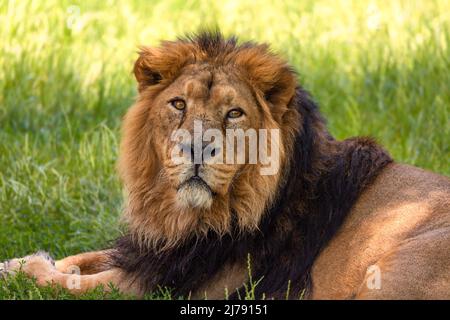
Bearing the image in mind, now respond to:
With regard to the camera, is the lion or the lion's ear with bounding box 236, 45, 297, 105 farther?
the lion's ear with bounding box 236, 45, 297, 105

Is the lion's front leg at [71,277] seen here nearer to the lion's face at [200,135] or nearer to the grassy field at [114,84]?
the lion's face at [200,135]

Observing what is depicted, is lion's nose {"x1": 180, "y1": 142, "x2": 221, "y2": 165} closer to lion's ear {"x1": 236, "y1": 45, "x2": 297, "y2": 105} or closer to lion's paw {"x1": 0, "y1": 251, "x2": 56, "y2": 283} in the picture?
lion's ear {"x1": 236, "y1": 45, "x2": 297, "y2": 105}

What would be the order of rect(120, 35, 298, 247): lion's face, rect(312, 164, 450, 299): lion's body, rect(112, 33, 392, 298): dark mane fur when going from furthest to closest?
rect(112, 33, 392, 298): dark mane fur
rect(120, 35, 298, 247): lion's face
rect(312, 164, 450, 299): lion's body

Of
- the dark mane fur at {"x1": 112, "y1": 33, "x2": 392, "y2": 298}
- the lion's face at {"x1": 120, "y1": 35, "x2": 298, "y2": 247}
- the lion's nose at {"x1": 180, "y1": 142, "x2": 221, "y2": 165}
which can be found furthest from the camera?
the dark mane fur at {"x1": 112, "y1": 33, "x2": 392, "y2": 298}

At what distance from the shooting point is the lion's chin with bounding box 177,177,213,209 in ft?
16.3

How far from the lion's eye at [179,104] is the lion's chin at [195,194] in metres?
0.41

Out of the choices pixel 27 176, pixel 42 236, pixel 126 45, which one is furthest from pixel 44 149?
pixel 126 45

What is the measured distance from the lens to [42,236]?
692cm

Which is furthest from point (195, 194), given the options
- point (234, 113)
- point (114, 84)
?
point (114, 84)

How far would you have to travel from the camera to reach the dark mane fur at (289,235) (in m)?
→ 5.24

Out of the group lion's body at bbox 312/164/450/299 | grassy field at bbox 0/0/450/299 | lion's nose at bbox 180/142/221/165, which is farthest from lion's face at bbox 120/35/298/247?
grassy field at bbox 0/0/450/299

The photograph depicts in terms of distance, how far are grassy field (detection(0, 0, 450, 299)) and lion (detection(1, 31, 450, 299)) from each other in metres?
1.55

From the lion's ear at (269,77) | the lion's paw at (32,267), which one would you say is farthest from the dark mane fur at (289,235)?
the lion's paw at (32,267)
